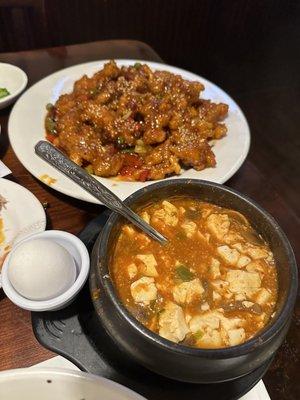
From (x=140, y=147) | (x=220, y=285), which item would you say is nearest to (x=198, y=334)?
(x=220, y=285)

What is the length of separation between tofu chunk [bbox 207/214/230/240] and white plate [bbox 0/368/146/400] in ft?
1.68

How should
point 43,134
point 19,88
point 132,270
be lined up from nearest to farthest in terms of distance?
point 132,270 < point 43,134 < point 19,88

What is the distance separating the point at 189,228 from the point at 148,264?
19 cm

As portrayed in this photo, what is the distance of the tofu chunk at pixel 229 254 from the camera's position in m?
1.15

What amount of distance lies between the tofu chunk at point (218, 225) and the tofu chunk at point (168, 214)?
4.2 inches

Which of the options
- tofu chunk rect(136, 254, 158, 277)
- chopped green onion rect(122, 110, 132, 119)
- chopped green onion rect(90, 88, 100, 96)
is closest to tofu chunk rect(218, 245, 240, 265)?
tofu chunk rect(136, 254, 158, 277)

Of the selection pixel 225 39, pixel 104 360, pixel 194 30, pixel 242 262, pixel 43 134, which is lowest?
pixel 225 39

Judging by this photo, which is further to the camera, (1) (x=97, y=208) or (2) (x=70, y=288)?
(1) (x=97, y=208)

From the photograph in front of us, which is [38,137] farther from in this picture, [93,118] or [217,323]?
[217,323]

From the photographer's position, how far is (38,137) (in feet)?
6.19

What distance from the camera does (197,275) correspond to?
112cm

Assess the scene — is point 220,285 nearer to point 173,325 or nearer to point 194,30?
point 173,325

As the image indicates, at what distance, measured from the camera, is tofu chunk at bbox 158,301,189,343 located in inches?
38.9

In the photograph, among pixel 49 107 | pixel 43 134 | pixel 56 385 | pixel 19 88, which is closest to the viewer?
pixel 56 385
